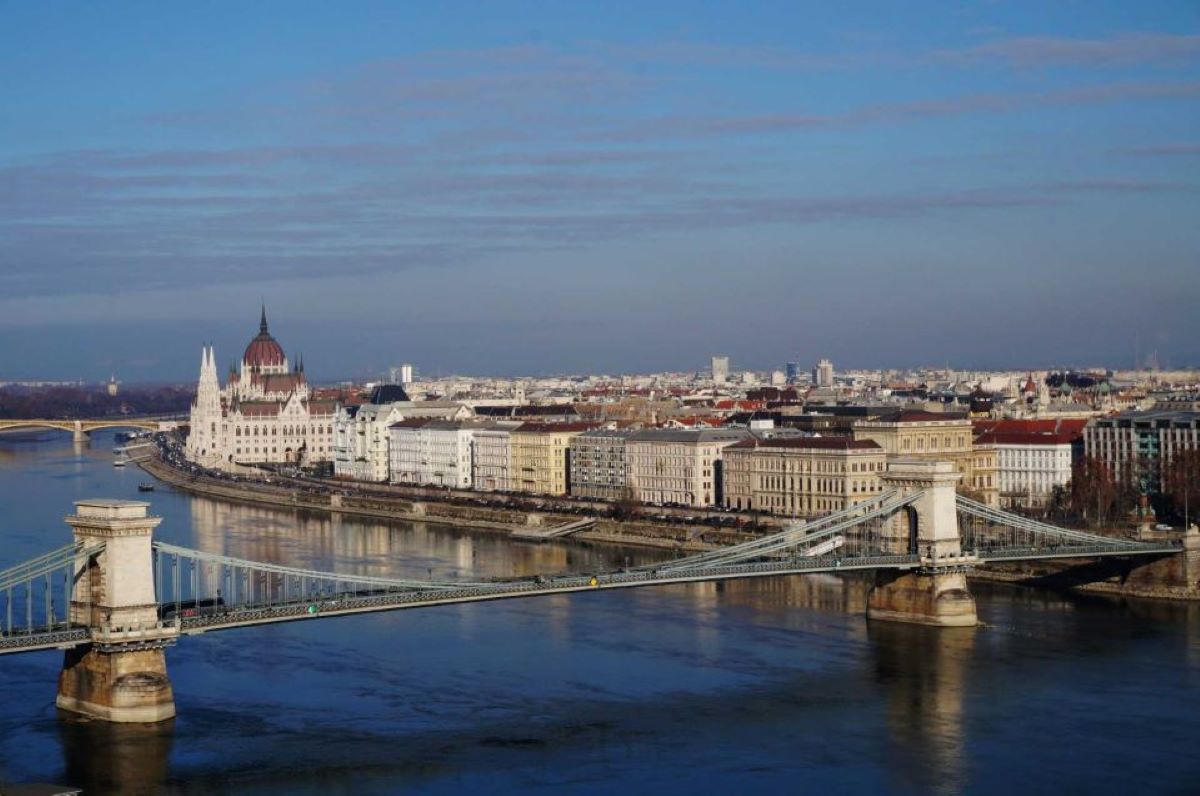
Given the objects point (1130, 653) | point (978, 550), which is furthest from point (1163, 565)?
point (1130, 653)

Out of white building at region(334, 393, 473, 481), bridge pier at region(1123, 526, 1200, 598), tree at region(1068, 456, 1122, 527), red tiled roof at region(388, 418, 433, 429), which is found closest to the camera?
bridge pier at region(1123, 526, 1200, 598)

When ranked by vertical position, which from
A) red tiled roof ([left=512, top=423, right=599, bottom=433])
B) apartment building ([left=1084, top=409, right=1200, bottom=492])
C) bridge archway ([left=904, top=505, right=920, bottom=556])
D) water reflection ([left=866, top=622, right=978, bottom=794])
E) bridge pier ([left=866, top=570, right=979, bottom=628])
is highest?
red tiled roof ([left=512, top=423, right=599, bottom=433])

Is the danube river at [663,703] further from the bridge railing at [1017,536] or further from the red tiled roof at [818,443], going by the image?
the red tiled roof at [818,443]

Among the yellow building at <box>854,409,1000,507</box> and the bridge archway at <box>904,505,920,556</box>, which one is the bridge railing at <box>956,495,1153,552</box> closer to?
the bridge archway at <box>904,505,920,556</box>

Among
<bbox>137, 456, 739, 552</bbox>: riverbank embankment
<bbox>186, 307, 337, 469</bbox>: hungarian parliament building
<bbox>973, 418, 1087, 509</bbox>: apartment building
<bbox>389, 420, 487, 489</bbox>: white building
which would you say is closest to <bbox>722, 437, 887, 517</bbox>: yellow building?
<bbox>137, 456, 739, 552</bbox>: riverbank embankment

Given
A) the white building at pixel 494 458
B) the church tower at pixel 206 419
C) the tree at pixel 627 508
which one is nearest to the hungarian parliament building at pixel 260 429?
the church tower at pixel 206 419

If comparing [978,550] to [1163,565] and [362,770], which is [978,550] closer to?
[1163,565]

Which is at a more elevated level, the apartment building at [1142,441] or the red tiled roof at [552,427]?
the red tiled roof at [552,427]
